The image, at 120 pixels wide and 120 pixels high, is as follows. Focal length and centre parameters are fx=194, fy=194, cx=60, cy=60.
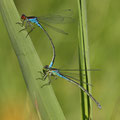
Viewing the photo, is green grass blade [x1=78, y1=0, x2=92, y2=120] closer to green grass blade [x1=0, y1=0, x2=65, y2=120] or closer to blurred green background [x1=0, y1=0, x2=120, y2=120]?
green grass blade [x1=0, y1=0, x2=65, y2=120]

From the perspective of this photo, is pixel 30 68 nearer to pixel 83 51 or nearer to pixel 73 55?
pixel 83 51

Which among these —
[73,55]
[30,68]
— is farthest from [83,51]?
[73,55]

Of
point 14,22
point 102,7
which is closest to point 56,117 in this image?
point 14,22

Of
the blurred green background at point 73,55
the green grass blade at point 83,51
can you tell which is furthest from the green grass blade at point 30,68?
the blurred green background at point 73,55

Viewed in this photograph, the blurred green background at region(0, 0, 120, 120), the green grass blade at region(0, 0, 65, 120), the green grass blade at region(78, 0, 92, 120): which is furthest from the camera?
the blurred green background at region(0, 0, 120, 120)

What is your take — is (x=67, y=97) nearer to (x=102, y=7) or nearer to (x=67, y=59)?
(x=67, y=59)

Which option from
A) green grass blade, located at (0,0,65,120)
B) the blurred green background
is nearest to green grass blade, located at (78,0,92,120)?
green grass blade, located at (0,0,65,120)

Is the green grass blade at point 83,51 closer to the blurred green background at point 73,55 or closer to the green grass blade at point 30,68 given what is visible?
the green grass blade at point 30,68
